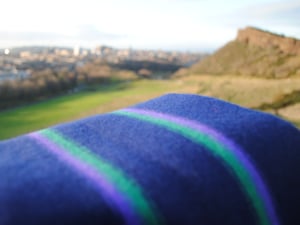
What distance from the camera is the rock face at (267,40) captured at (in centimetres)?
2578

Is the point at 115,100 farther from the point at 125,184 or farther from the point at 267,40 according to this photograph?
the point at 125,184

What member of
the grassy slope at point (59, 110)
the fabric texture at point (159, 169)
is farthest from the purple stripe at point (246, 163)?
the grassy slope at point (59, 110)

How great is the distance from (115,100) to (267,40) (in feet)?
41.5

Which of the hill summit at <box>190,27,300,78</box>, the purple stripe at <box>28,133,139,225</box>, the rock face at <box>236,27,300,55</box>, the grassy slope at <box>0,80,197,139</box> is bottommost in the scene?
the grassy slope at <box>0,80,197,139</box>

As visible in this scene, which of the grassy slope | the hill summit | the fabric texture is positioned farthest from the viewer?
the hill summit

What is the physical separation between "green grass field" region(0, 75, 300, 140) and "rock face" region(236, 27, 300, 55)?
386 cm

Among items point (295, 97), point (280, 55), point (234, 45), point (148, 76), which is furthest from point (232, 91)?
point (148, 76)

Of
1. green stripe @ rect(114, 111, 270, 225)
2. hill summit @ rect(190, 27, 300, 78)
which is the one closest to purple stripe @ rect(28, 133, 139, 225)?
green stripe @ rect(114, 111, 270, 225)

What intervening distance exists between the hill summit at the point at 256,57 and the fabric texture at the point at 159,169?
2180cm

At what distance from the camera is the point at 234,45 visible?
34.9m

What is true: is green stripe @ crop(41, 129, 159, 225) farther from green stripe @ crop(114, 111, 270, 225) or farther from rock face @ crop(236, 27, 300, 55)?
rock face @ crop(236, 27, 300, 55)

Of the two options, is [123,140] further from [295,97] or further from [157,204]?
[295,97]

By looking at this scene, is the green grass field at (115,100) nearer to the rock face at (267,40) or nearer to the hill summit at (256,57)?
the hill summit at (256,57)

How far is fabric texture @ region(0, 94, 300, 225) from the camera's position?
Result: 2.19ft
